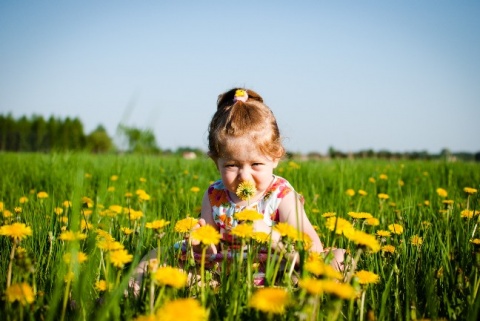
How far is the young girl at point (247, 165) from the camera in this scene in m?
2.24

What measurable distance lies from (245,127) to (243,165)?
9.7 inches

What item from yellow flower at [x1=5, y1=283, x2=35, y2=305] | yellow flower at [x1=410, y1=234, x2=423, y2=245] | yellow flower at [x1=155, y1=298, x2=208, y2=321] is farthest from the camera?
yellow flower at [x1=410, y1=234, x2=423, y2=245]

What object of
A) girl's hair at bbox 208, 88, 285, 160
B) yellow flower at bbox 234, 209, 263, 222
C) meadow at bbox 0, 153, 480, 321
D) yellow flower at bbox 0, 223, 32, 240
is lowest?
meadow at bbox 0, 153, 480, 321

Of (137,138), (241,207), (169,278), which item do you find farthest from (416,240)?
(137,138)

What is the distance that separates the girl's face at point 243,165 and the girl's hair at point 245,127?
0.04 metres

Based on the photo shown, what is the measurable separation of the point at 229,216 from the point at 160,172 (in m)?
2.94

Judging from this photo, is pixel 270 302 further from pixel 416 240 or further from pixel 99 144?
pixel 99 144

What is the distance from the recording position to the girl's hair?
7.54 ft

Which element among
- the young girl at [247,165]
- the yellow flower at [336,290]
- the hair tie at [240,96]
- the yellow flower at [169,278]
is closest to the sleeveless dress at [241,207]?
the young girl at [247,165]

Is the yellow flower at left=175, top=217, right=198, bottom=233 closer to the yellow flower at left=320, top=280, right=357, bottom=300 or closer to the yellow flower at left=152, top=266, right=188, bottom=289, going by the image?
the yellow flower at left=152, top=266, right=188, bottom=289

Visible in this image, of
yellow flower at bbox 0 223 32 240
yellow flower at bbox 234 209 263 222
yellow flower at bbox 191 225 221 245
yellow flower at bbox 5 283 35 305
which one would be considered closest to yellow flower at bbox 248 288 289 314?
yellow flower at bbox 191 225 221 245

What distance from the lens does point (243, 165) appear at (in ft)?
7.34

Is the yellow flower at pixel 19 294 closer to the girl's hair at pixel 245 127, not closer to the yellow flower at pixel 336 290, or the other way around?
the yellow flower at pixel 336 290

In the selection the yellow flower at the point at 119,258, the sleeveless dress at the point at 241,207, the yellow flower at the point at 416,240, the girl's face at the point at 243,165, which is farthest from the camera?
the sleeveless dress at the point at 241,207
